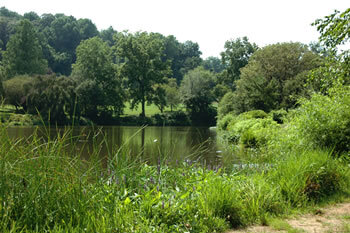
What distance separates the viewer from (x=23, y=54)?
55.3 m

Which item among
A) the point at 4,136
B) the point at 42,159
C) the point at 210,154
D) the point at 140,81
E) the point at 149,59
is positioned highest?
the point at 149,59

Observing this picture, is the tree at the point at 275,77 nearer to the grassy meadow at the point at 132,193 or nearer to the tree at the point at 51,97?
the tree at the point at 51,97

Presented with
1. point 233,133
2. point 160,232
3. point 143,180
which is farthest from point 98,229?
point 233,133

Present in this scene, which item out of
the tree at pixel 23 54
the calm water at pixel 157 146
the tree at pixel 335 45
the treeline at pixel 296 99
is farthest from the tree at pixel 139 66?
the tree at pixel 335 45

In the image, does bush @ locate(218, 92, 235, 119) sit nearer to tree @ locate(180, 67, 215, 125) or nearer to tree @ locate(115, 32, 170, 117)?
tree @ locate(180, 67, 215, 125)

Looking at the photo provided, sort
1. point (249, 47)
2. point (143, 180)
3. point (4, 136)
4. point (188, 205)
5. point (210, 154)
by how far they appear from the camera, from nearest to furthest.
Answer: point (4, 136), point (188, 205), point (143, 180), point (210, 154), point (249, 47)

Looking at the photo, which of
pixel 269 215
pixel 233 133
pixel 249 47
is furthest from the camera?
pixel 249 47

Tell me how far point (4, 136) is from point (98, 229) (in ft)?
4.11

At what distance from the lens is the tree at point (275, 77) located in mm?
28359

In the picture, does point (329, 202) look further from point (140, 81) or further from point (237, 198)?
point (140, 81)

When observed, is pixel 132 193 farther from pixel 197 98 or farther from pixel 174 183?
pixel 197 98

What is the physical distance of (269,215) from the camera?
4336 mm

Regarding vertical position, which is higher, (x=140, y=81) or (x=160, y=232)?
(x=140, y=81)

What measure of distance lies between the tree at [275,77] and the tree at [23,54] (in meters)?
38.3
